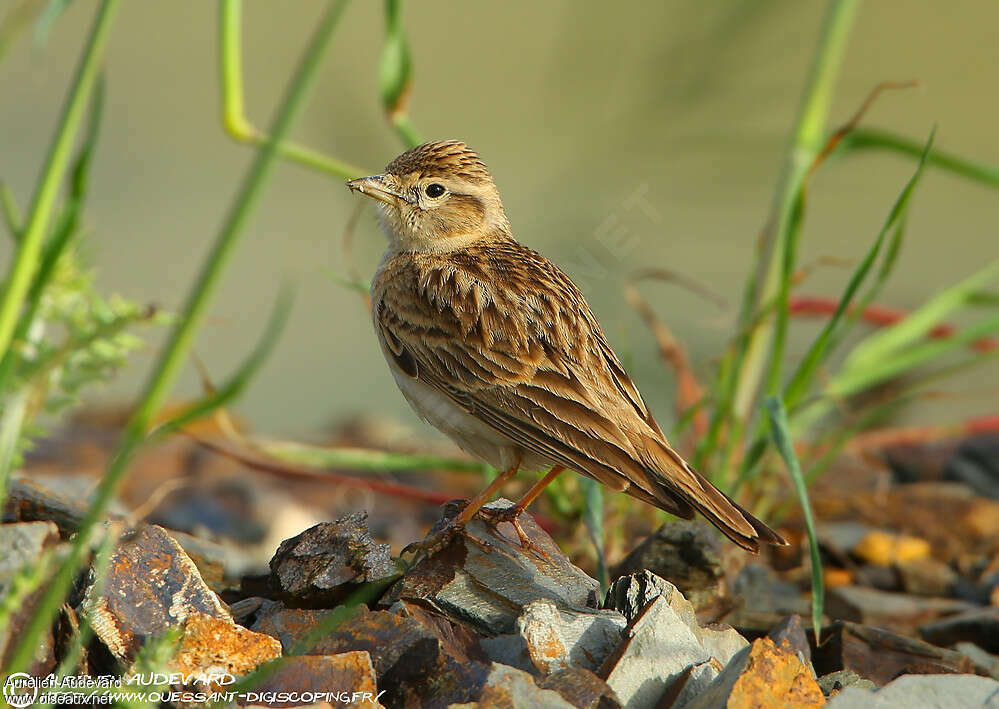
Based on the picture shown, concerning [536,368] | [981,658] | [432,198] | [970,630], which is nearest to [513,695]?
[536,368]

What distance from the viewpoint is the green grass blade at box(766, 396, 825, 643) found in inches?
125

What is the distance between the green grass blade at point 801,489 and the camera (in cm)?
318

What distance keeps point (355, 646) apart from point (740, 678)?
0.87m

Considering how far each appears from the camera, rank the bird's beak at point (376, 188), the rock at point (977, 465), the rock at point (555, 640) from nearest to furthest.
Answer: the rock at point (555, 640) → the bird's beak at point (376, 188) → the rock at point (977, 465)

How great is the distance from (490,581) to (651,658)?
590mm

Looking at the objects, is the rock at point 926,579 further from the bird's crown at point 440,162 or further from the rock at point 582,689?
the rock at point 582,689

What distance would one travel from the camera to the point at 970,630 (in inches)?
151

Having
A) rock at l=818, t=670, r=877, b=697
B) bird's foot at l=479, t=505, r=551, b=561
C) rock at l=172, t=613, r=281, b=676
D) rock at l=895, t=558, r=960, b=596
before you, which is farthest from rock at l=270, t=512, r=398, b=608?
rock at l=895, t=558, r=960, b=596

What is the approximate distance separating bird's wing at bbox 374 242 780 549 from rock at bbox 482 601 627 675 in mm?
475

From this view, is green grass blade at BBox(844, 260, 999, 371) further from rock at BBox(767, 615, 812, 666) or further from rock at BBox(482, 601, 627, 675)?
rock at BBox(482, 601, 627, 675)

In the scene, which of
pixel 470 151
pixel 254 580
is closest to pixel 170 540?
pixel 254 580

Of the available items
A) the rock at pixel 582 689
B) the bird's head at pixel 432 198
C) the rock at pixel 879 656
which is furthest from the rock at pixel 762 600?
the bird's head at pixel 432 198

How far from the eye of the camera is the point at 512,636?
2771 millimetres

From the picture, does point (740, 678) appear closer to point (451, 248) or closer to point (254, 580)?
point (254, 580)
